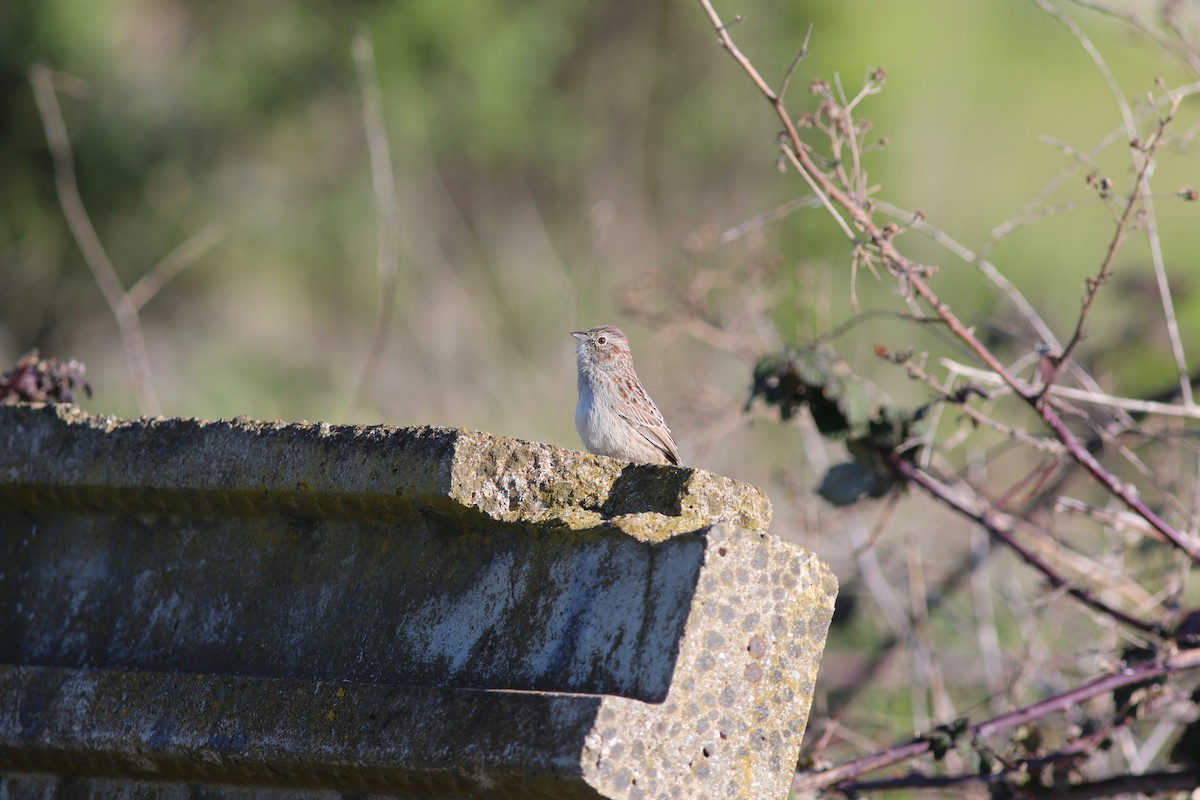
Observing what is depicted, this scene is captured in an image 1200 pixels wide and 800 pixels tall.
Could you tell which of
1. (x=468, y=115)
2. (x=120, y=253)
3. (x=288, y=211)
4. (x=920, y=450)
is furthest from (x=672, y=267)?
(x=920, y=450)

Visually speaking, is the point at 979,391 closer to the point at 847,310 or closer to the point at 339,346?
the point at 847,310

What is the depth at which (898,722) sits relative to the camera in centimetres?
689

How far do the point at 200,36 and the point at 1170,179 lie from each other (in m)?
8.79

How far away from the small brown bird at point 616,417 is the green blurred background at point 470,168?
4153 mm

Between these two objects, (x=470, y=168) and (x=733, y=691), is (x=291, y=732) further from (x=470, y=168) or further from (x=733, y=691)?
(x=470, y=168)

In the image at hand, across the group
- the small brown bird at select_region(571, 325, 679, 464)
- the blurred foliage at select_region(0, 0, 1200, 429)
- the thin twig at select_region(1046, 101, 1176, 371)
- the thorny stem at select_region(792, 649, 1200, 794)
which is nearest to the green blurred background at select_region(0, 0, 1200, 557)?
the blurred foliage at select_region(0, 0, 1200, 429)

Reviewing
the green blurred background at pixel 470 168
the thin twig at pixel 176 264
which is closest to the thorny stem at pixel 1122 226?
the thin twig at pixel 176 264

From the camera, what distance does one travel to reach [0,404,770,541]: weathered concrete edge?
2314 mm

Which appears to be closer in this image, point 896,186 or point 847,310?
point 847,310

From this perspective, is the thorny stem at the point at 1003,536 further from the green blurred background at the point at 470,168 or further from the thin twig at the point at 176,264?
the green blurred background at the point at 470,168

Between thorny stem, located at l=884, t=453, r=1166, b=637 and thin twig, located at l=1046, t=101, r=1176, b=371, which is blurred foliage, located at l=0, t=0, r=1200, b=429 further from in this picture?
thin twig, located at l=1046, t=101, r=1176, b=371

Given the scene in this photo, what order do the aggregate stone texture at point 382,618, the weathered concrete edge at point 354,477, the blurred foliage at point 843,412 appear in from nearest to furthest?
1. the aggregate stone texture at point 382,618
2. the weathered concrete edge at point 354,477
3. the blurred foliage at point 843,412

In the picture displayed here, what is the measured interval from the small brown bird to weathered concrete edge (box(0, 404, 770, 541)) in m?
2.59

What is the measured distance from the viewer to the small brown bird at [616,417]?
5203 mm
